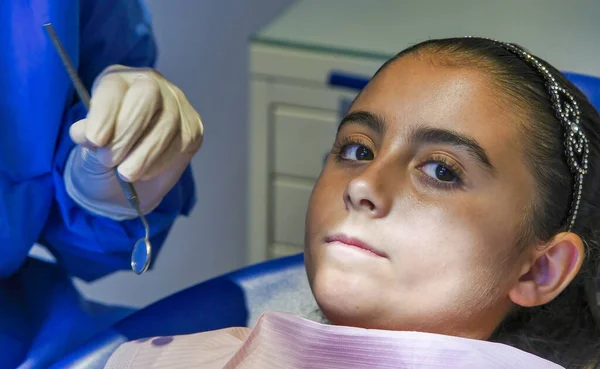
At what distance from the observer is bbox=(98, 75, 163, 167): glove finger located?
0.94m

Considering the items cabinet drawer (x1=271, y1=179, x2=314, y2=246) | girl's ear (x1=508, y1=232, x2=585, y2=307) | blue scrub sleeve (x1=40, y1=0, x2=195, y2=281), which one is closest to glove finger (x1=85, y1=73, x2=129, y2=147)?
blue scrub sleeve (x1=40, y1=0, x2=195, y2=281)

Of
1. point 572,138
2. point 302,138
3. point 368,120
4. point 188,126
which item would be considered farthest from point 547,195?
point 302,138

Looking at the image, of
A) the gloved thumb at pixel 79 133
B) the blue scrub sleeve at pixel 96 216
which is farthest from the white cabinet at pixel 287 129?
the gloved thumb at pixel 79 133

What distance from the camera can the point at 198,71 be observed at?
1889 millimetres

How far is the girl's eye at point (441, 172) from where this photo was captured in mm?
891

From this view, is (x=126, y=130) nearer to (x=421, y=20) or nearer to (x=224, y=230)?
(x=421, y=20)

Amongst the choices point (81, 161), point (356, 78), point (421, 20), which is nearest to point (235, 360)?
point (81, 161)

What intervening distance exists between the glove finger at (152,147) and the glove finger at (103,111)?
0.03 metres

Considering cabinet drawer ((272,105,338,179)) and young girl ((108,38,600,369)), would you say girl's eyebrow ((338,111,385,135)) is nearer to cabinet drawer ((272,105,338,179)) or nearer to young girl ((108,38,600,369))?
young girl ((108,38,600,369))

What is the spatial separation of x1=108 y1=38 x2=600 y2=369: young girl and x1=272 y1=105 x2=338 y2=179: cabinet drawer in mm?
528

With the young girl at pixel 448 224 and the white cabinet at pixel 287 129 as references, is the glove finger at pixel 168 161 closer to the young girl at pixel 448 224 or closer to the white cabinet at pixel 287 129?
the young girl at pixel 448 224

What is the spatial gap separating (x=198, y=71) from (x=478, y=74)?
1036mm

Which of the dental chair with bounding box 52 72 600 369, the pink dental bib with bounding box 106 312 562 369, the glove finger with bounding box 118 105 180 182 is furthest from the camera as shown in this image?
the dental chair with bounding box 52 72 600 369

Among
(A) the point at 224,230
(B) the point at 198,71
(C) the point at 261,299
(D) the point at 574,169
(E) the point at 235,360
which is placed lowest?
(A) the point at 224,230
